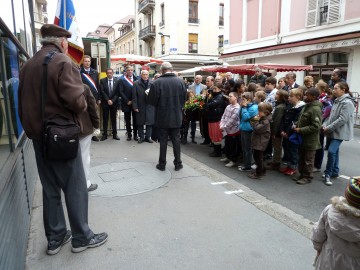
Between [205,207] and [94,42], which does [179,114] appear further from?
[94,42]

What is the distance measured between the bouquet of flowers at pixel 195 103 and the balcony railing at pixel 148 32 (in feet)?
112

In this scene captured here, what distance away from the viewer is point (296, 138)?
216 inches

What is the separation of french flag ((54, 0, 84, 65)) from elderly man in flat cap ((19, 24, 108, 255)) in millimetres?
2021

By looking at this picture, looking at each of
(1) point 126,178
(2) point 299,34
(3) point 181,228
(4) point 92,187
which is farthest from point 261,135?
(2) point 299,34

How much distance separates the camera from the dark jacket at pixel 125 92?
8.07m

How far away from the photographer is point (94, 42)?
8.46 meters

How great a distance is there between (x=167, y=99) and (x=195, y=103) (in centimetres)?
249

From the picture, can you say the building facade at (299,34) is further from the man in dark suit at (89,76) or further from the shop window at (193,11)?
the shop window at (193,11)

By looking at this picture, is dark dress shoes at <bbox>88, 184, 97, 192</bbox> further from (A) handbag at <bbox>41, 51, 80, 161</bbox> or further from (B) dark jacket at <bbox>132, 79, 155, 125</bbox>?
(B) dark jacket at <bbox>132, 79, 155, 125</bbox>

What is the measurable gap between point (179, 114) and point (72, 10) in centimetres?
242

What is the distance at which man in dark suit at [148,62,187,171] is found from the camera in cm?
546

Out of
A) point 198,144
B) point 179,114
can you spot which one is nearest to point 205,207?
point 179,114

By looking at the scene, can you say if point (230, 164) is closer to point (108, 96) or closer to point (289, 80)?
point (289, 80)

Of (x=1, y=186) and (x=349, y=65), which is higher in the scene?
(x=349, y=65)
